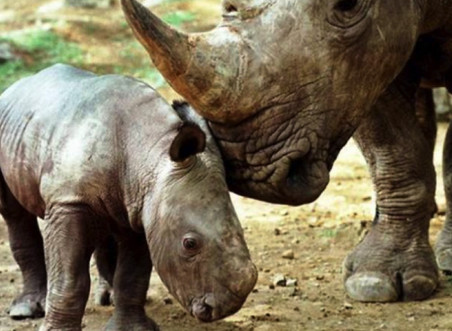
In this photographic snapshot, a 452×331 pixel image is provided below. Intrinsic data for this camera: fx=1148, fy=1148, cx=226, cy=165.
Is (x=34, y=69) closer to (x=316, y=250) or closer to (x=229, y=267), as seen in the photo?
(x=316, y=250)

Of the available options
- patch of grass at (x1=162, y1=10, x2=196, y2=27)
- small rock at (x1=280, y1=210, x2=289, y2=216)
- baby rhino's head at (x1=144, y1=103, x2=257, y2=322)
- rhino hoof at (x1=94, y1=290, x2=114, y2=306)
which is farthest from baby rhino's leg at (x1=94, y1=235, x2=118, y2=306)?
patch of grass at (x1=162, y1=10, x2=196, y2=27)

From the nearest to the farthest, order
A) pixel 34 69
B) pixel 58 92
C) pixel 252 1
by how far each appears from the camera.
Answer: pixel 252 1, pixel 58 92, pixel 34 69

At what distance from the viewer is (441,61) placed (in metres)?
6.22

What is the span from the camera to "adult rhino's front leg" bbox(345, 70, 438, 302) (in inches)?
249

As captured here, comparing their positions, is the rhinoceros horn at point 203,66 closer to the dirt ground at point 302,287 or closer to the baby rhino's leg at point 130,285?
the baby rhino's leg at point 130,285

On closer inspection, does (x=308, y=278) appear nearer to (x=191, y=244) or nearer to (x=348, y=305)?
(x=348, y=305)

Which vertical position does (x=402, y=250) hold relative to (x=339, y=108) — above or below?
below

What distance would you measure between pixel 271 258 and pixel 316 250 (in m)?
0.38

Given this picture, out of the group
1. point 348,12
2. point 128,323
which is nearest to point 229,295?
point 128,323

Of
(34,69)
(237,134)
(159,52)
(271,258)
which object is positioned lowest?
(271,258)

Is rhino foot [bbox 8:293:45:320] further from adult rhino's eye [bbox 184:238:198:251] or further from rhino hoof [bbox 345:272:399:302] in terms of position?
rhino hoof [bbox 345:272:399:302]

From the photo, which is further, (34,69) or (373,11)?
(34,69)

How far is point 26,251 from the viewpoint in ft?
19.3

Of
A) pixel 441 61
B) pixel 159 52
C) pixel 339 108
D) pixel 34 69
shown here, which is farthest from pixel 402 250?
pixel 34 69
